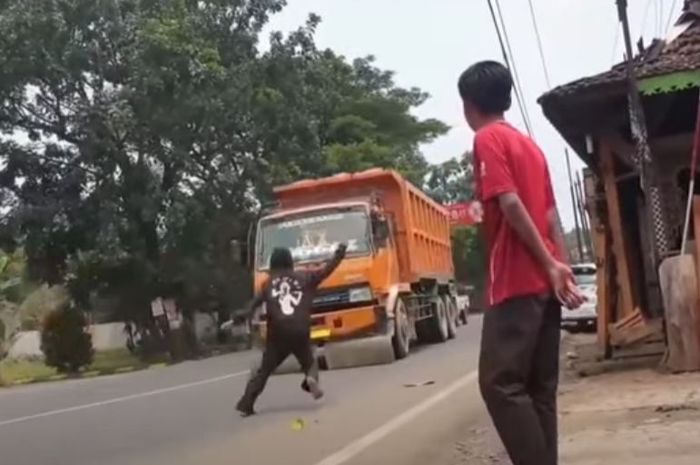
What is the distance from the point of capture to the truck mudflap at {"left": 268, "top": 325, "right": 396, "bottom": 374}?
19.6 meters

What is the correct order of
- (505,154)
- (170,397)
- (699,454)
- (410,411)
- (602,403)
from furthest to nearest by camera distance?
1. (170,397)
2. (410,411)
3. (602,403)
4. (699,454)
5. (505,154)

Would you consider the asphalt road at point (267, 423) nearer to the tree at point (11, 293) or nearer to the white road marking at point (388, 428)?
the white road marking at point (388, 428)

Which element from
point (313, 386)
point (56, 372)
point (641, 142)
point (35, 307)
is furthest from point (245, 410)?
point (35, 307)

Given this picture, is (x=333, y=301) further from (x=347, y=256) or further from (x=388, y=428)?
(x=388, y=428)

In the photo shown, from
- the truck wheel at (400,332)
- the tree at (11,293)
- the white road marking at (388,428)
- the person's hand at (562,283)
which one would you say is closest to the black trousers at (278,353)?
the white road marking at (388,428)

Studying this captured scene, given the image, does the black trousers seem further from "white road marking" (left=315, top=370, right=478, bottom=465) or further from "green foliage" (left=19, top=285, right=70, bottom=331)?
"green foliage" (left=19, top=285, right=70, bottom=331)

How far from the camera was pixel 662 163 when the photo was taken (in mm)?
14164

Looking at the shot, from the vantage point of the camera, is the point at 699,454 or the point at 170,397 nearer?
the point at 699,454

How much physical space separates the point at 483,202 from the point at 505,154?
0.21 meters

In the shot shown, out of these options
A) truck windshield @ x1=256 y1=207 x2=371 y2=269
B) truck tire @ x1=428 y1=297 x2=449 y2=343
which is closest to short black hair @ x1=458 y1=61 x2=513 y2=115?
truck windshield @ x1=256 y1=207 x2=371 y2=269

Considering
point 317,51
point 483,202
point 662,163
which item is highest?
point 317,51

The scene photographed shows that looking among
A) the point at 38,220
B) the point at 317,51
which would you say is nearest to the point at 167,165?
the point at 38,220

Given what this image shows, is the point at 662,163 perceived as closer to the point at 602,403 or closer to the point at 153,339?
the point at 602,403

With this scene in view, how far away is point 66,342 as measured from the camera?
34.5m
